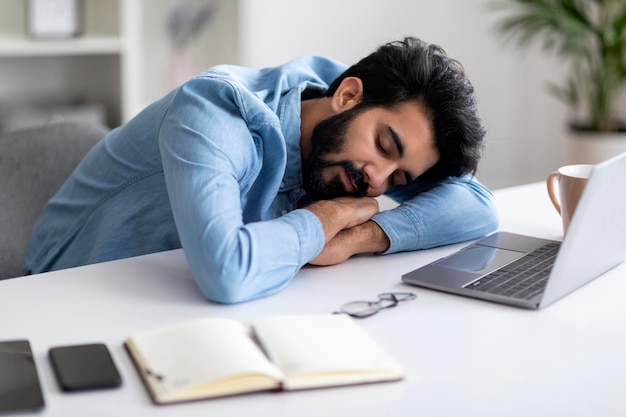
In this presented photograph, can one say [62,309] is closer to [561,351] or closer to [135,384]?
[135,384]

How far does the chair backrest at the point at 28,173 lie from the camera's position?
184 centimetres

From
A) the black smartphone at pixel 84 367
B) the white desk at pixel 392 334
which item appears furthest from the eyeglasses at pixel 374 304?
the black smartphone at pixel 84 367

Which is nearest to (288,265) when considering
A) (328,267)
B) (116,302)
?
(328,267)

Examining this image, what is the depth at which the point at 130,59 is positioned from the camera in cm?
304

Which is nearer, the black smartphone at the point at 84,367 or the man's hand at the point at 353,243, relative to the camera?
the black smartphone at the point at 84,367

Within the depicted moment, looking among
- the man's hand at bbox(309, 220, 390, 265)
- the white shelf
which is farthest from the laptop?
the white shelf

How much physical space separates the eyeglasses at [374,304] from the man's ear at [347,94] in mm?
496

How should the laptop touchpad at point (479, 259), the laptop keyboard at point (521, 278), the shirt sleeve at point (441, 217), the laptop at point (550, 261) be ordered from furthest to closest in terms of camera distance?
1. the shirt sleeve at point (441, 217)
2. the laptop touchpad at point (479, 259)
3. the laptop keyboard at point (521, 278)
4. the laptop at point (550, 261)

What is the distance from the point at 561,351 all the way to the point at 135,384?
1.61ft

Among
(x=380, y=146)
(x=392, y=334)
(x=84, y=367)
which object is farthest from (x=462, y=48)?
(x=84, y=367)

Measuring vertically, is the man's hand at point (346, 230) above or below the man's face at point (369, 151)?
below

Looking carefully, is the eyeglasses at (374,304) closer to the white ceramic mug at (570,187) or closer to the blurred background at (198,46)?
the white ceramic mug at (570,187)

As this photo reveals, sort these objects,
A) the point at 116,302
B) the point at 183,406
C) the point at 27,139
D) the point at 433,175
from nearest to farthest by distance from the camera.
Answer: the point at 183,406, the point at 116,302, the point at 433,175, the point at 27,139

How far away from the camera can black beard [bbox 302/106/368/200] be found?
1562 mm
